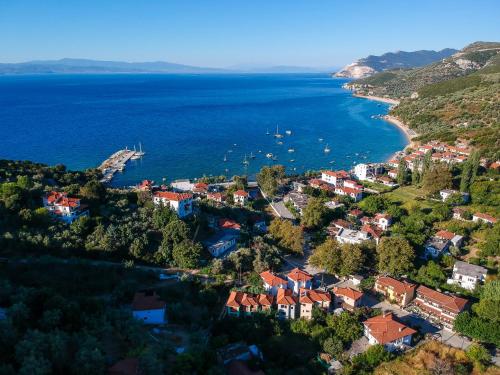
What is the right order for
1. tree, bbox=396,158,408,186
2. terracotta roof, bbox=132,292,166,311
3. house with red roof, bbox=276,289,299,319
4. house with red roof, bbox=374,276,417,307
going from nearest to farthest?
terracotta roof, bbox=132,292,166,311 < house with red roof, bbox=276,289,299,319 < house with red roof, bbox=374,276,417,307 < tree, bbox=396,158,408,186

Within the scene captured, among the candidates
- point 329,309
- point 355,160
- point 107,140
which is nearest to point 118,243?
point 329,309

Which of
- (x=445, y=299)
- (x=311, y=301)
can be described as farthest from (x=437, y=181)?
(x=311, y=301)

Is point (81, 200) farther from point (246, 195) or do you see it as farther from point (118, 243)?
point (246, 195)

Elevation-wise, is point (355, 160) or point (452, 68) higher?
point (452, 68)

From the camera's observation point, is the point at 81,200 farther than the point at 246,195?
No

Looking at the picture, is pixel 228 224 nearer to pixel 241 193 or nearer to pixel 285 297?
pixel 241 193

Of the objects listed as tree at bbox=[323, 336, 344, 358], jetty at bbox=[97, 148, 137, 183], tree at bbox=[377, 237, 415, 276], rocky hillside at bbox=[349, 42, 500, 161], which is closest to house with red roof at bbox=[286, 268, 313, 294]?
tree at bbox=[323, 336, 344, 358]

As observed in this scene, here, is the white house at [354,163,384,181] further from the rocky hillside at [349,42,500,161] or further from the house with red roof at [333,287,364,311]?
the house with red roof at [333,287,364,311]
